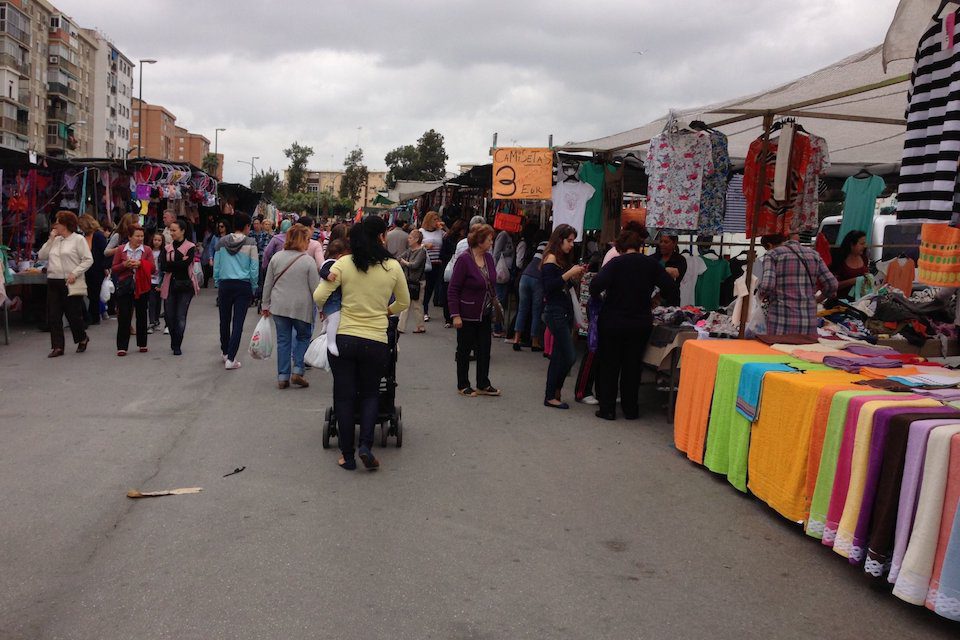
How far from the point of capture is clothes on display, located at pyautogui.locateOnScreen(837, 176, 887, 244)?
1145 centimetres

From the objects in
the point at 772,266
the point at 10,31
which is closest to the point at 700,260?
the point at 772,266

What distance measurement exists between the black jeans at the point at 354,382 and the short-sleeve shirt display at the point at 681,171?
449 centimetres

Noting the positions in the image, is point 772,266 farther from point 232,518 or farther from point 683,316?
point 232,518

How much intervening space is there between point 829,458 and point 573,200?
7383mm

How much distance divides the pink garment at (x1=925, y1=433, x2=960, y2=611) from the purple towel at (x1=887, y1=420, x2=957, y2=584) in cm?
16

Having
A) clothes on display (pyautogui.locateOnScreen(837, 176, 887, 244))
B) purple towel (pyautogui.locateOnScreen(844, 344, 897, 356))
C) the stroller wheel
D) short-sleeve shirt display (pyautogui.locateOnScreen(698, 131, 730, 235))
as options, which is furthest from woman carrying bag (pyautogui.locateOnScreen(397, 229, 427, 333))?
purple towel (pyautogui.locateOnScreen(844, 344, 897, 356))

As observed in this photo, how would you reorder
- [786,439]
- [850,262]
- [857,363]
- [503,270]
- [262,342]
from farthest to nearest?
[503,270]
[850,262]
[262,342]
[857,363]
[786,439]

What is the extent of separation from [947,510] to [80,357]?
33.6 feet

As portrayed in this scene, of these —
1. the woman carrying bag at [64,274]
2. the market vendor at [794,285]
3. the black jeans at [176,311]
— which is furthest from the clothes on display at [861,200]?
the woman carrying bag at [64,274]

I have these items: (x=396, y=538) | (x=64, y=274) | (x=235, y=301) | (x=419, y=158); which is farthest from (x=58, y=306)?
(x=419, y=158)

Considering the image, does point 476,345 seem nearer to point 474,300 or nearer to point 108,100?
point 474,300

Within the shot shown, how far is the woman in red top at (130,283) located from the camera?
10812mm

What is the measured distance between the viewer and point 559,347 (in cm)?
862

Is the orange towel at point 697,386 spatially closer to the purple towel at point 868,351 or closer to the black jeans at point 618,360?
the purple towel at point 868,351
